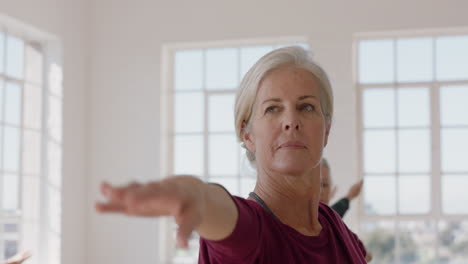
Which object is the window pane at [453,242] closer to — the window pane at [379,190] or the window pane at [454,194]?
the window pane at [454,194]

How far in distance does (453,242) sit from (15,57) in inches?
212

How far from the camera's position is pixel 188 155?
8.29m

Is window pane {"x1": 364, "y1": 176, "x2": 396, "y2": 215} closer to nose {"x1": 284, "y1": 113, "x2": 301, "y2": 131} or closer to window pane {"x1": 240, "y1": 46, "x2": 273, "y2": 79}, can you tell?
window pane {"x1": 240, "y1": 46, "x2": 273, "y2": 79}

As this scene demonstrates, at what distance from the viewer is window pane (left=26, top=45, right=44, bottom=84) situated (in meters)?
7.52

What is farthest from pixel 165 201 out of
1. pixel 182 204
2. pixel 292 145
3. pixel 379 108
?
pixel 379 108

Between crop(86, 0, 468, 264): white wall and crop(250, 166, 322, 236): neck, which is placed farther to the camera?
crop(86, 0, 468, 264): white wall

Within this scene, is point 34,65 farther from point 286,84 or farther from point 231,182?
point 286,84

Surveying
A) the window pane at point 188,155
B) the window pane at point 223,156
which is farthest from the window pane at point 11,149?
the window pane at point 223,156

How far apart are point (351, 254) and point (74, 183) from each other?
22.6ft

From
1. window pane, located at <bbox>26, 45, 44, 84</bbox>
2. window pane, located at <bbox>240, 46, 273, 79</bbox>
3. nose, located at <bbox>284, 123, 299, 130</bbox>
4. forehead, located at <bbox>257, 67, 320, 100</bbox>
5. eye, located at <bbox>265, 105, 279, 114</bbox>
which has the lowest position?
nose, located at <bbox>284, 123, 299, 130</bbox>

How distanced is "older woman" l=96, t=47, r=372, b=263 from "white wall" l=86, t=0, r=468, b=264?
20.0 feet

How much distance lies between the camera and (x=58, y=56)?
25.4 ft

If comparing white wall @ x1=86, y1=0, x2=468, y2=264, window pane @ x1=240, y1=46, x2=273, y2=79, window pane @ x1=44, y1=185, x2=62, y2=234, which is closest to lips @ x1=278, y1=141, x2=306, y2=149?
white wall @ x1=86, y1=0, x2=468, y2=264

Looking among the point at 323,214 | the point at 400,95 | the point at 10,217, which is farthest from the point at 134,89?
the point at 323,214
